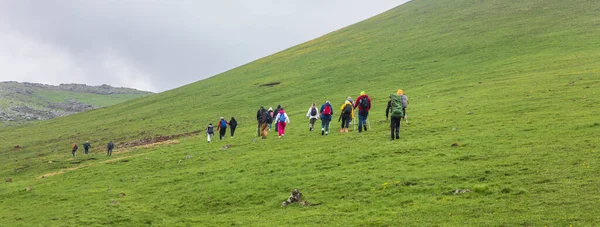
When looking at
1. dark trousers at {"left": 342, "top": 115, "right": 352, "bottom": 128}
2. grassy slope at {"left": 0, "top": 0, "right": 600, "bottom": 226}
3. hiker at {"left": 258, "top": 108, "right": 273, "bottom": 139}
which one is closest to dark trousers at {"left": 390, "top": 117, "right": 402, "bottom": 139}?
grassy slope at {"left": 0, "top": 0, "right": 600, "bottom": 226}

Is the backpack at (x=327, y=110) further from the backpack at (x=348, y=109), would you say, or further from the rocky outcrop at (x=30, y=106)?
the rocky outcrop at (x=30, y=106)

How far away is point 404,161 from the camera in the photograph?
880 inches

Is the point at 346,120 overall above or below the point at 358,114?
below

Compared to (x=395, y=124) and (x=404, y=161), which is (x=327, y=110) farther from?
(x=404, y=161)

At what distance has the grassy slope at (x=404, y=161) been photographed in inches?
651

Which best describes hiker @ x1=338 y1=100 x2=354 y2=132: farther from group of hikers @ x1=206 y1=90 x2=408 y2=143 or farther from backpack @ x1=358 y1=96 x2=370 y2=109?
backpack @ x1=358 y1=96 x2=370 y2=109

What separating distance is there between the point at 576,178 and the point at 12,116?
159 metres

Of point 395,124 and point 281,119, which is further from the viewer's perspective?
point 281,119

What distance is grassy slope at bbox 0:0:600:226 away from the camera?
16531mm

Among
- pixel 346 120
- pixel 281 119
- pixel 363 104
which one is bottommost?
pixel 346 120

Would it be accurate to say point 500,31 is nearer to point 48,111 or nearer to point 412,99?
point 412,99

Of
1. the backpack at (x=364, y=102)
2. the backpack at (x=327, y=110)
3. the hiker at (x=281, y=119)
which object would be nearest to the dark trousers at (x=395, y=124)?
the backpack at (x=364, y=102)

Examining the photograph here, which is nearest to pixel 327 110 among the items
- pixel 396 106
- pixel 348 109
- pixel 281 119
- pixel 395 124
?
pixel 348 109

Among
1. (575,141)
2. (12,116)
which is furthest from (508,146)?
(12,116)
